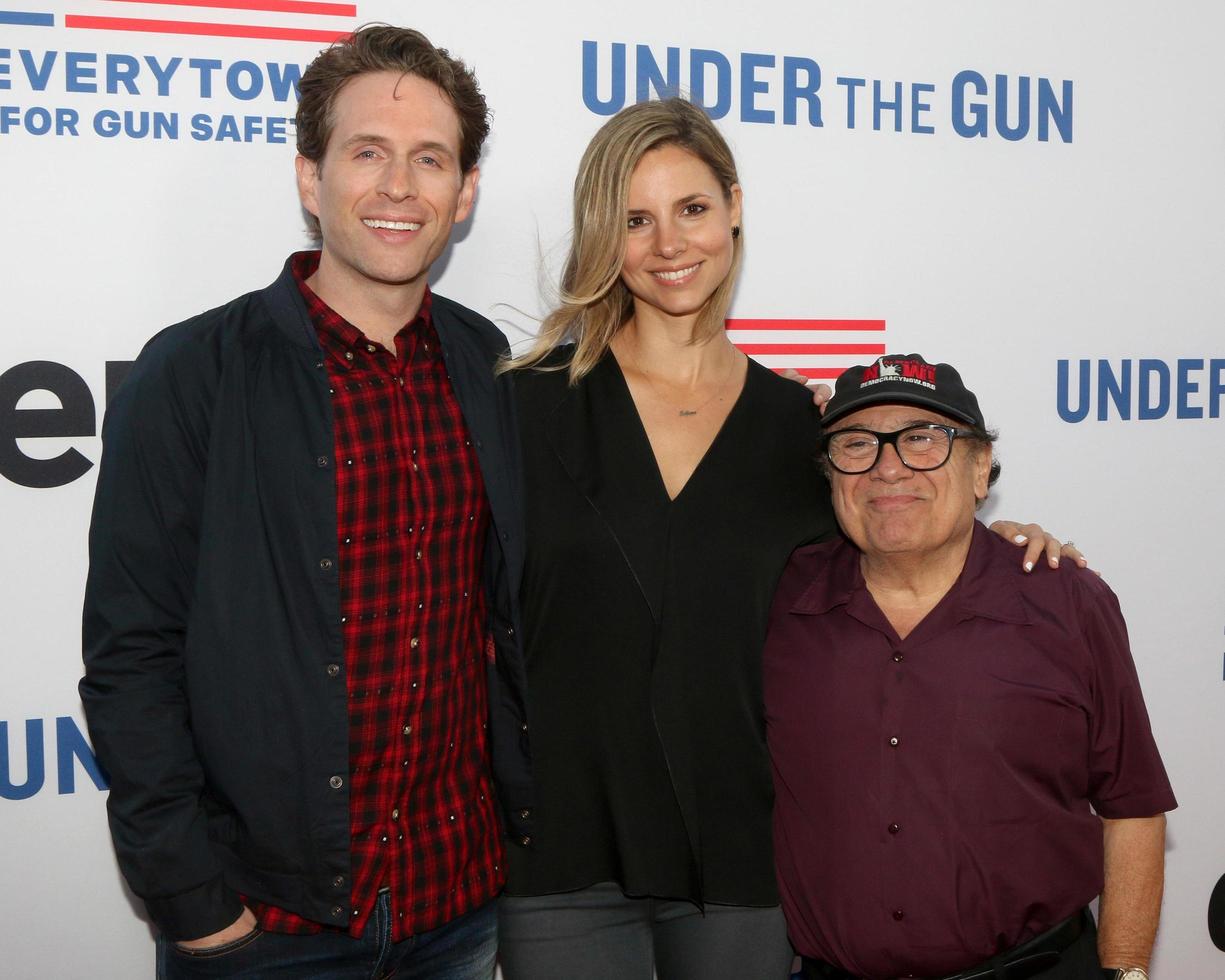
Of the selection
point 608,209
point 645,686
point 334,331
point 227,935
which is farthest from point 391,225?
point 227,935

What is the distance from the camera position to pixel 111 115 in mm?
2197

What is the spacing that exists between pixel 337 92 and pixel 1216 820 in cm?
281

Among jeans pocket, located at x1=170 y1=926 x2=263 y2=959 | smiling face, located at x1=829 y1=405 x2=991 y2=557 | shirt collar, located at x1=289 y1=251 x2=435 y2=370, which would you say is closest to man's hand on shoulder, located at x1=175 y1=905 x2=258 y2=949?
jeans pocket, located at x1=170 y1=926 x2=263 y2=959

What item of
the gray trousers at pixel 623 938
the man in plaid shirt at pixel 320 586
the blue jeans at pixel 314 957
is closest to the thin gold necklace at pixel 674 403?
the man in plaid shirt at pixel 320 586

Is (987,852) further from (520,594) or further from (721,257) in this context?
(721,257)

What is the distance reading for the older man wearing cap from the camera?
174cm

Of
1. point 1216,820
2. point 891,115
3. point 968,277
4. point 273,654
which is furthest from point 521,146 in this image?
point 1216,820

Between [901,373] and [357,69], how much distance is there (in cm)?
95

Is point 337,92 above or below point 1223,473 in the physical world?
above

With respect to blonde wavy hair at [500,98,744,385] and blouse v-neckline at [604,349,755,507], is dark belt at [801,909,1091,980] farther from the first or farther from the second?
blonde wavy hair at [500,98,744,385]

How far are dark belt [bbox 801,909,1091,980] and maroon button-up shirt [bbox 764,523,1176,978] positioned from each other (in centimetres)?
2

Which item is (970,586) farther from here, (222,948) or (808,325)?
(222,948)

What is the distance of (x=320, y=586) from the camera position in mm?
1587

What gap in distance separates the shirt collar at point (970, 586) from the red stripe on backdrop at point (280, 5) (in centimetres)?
142
